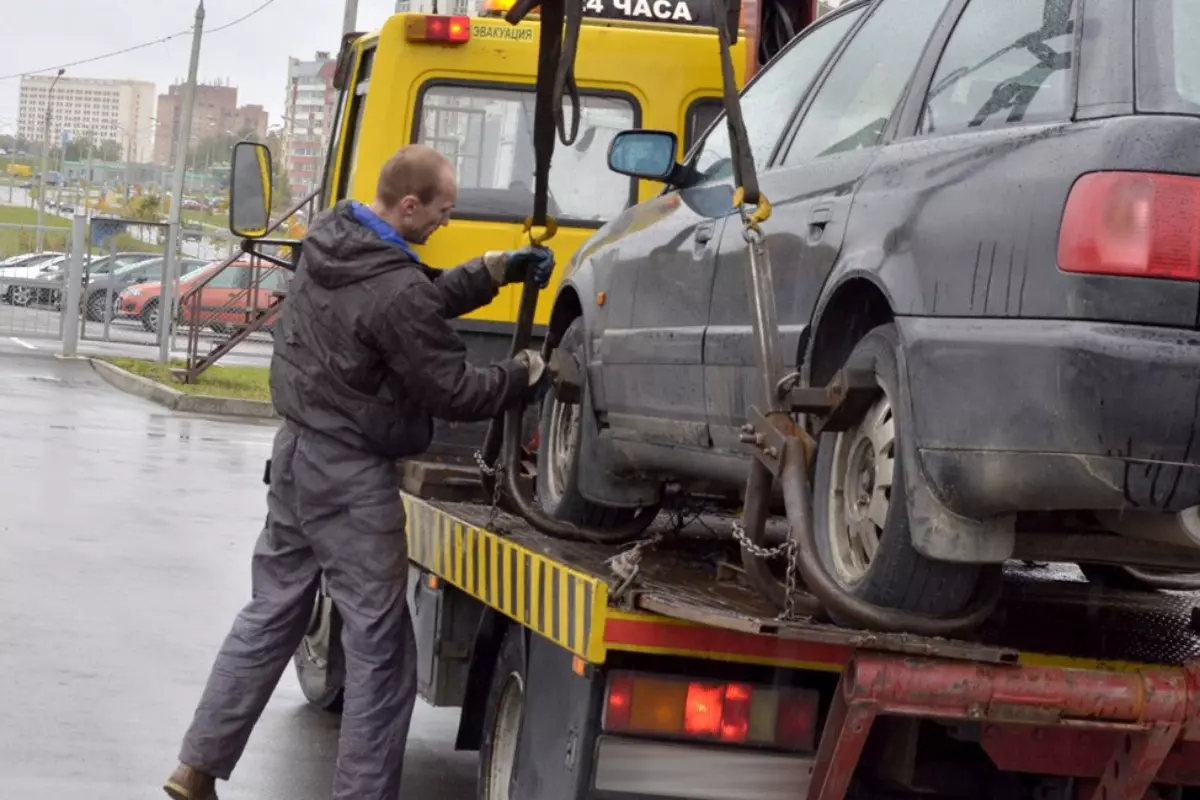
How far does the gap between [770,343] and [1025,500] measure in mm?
880

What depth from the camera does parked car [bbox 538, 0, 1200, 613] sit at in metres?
4.03

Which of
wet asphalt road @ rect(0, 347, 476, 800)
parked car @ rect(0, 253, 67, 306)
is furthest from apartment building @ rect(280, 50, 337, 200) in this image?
wet asphalt road @ rect(0, 347, 476, 800)

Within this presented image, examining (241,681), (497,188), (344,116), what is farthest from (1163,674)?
(344,116)

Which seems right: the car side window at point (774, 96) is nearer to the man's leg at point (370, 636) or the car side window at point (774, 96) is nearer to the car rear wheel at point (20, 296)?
the man's leg at point (370, 636)

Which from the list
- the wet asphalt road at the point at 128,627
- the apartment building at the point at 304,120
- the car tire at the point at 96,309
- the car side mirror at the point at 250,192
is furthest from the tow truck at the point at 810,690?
the apartment building at the point at 304,120

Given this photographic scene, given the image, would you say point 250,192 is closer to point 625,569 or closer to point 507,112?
point 507,112

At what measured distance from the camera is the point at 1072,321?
4.05 meters

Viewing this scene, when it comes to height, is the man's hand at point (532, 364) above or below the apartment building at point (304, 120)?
below

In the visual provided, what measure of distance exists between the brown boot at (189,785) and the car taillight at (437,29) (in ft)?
11.7

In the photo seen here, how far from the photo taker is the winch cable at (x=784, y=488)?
14.8ft

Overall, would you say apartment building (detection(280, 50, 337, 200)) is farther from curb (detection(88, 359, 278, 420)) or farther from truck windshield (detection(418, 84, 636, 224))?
truck windshield (detection(418, 84, 636, 224))

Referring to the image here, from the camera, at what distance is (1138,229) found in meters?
4.05

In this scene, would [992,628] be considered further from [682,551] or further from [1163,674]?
[682,551]

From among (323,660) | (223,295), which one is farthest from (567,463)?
(223,295)
